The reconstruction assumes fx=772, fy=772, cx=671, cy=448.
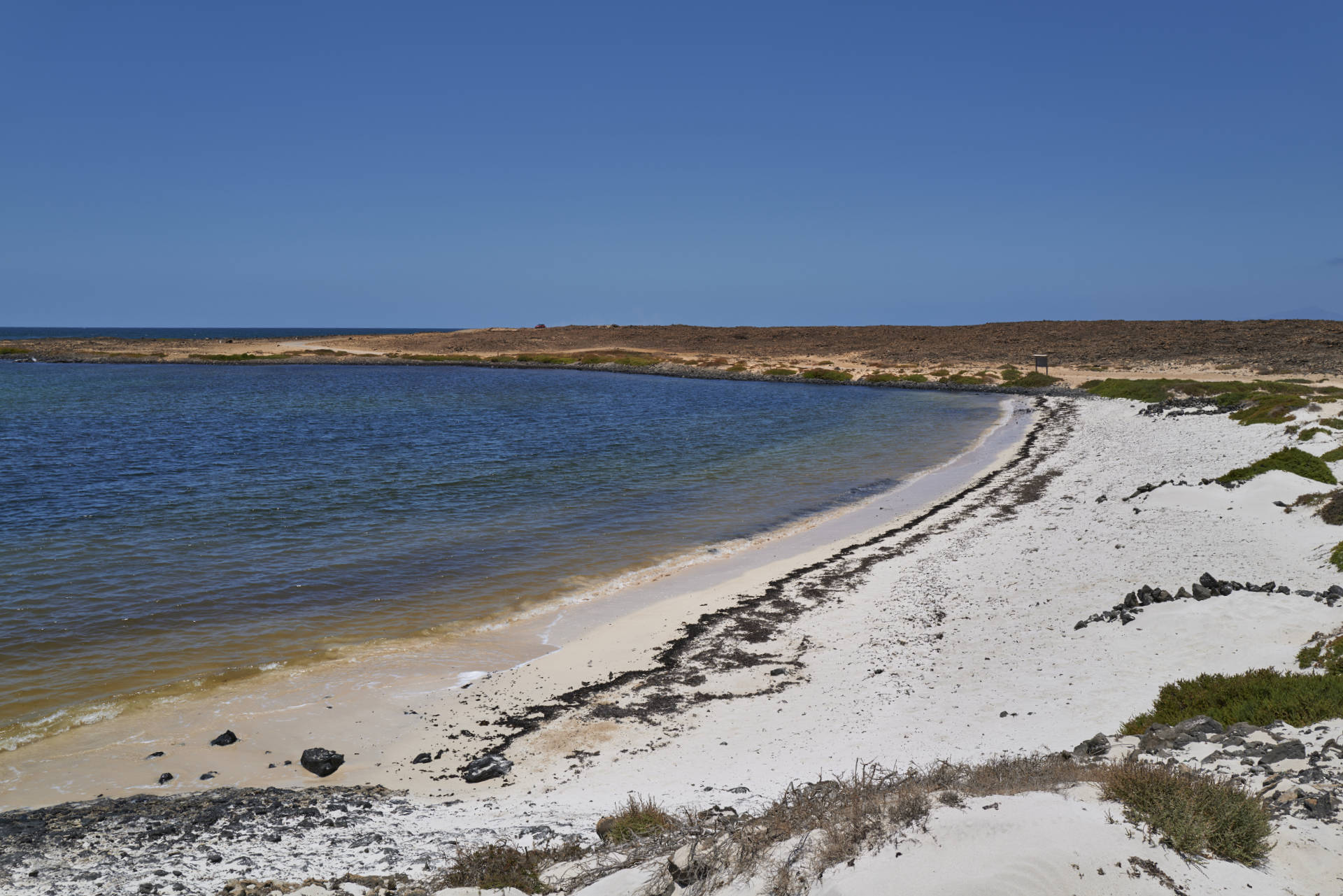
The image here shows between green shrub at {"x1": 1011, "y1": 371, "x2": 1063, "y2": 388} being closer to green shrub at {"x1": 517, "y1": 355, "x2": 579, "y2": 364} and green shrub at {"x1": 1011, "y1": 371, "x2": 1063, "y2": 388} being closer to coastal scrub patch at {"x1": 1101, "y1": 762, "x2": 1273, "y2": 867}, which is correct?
green shrub at {"x1": 517, "y1": 355, "x2": 579, "y2": 364}

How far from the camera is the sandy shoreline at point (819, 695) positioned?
6.61 m

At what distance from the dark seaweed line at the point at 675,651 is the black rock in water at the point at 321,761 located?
1723mm

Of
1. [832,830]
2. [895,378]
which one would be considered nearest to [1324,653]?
[832,830]

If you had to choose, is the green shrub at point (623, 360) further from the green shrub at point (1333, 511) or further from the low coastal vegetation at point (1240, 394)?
the green shrub at point (1333, 511)

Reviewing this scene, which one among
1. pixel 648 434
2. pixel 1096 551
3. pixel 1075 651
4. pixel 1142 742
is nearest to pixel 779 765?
pixel 1142 742

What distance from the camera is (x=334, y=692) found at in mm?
10602

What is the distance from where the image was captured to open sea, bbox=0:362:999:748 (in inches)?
482

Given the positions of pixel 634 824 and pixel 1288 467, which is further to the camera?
pixel 1288 467

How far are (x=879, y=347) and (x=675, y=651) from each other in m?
81.0

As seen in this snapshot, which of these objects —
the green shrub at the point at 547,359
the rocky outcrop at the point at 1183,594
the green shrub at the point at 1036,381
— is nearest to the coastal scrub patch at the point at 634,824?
the rocky outcrop at the point at 1183,594

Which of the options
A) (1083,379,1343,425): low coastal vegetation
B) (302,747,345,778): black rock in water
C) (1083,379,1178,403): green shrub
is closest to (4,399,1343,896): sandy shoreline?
(302,747,345,778): black rock in water

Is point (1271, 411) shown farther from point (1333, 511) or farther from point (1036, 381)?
point (1036, 381)

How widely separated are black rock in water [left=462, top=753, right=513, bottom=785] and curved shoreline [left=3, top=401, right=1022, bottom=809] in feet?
2.95

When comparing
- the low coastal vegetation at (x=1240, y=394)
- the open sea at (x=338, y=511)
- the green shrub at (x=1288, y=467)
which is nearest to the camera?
the open sea at (x=338, y=511)
